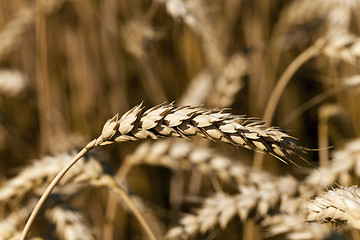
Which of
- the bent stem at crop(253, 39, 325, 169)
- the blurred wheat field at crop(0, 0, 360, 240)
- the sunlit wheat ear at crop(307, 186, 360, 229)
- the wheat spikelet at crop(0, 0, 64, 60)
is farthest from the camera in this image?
the wheat spikelet at crop(0, 0, 64, 60)

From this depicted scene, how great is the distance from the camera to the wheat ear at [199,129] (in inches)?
29.4

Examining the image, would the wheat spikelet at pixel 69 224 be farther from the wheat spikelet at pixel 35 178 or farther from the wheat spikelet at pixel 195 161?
the wheat spikelet at pixel 195 161

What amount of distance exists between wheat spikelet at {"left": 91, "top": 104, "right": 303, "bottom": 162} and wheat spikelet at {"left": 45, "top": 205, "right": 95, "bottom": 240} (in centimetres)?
42

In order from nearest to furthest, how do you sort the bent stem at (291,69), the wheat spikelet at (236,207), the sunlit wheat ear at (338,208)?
the sunlit wheat ear at (338,208), the wheat spikelet at (236,207), the bent stem at (291,69)

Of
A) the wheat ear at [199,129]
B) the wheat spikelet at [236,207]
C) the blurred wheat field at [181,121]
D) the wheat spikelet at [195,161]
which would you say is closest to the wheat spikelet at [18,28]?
the blurred wheat field at [181,121]

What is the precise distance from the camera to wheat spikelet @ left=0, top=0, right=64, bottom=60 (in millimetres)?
2156

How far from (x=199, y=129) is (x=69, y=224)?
558mm

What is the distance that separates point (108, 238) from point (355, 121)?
1263mm

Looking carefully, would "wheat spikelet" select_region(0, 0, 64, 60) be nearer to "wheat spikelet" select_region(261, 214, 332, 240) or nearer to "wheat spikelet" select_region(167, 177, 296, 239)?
"wheat spikelet" select_region(167, 177, 296, 239)

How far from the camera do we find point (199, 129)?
79 cm

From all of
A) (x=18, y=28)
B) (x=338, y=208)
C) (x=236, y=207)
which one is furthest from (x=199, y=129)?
(x=18, y=28)

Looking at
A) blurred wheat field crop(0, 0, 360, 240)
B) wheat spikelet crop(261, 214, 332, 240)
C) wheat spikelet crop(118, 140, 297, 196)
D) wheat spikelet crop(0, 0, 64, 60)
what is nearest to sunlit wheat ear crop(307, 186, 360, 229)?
blurred wheat field crop(0, 0, 360, 240)

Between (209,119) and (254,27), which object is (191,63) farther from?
(209,119)

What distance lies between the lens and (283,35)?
236 cm
